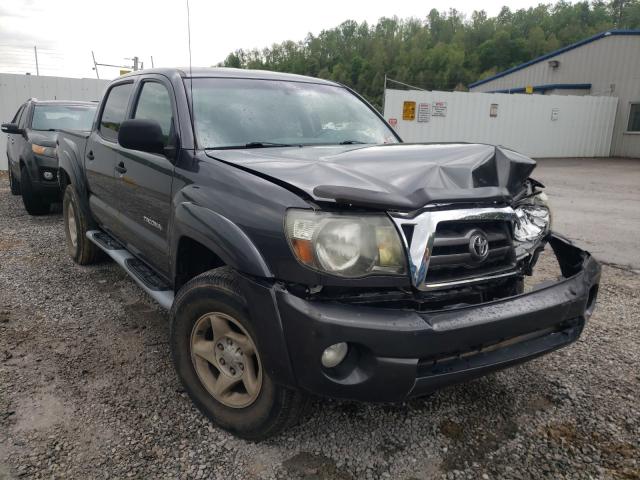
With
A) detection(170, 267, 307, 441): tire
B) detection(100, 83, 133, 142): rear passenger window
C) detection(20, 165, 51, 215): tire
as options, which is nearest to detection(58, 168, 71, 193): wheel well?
detection(100, 83, 133, 142): rear passenger window

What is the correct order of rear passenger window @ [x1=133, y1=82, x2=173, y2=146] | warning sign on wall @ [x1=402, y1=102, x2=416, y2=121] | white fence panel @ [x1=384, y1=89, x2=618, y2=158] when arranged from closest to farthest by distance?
rear passenger window @ [x1=133, y1=82, x2=173, y2=146] < warning sign on wall @ [x1=402, y1=102, x2=416, y2=121] < white fence panel @ [x1=384, y1=89, x2=618, y2=158]

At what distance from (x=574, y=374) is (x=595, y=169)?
15.2 metres

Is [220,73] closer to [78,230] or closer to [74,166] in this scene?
[74,166]

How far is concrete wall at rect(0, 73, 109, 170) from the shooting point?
14.2 metres

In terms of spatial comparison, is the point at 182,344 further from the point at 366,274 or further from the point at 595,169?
the point at 595,169

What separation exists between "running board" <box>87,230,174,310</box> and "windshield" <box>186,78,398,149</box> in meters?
0.93

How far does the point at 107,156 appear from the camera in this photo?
13.2ft

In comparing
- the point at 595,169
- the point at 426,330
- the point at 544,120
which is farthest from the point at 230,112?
the point at 544,120

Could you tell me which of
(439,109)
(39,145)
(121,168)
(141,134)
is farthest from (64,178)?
(439,109)

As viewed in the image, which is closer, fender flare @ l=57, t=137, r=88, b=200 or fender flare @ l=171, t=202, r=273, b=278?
fender flare @ l=171, t=202, r=273, b=278

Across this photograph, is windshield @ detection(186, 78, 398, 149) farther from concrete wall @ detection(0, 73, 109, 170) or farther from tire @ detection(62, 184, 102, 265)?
concrete wall @ detection(0, 73, 109, 170)

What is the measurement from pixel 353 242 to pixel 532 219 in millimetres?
1246

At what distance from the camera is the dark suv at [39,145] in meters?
7.29

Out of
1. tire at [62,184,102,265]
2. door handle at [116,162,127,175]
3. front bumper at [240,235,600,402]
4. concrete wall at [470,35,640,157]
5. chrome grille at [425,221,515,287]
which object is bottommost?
tire at [62,184,102,265]
